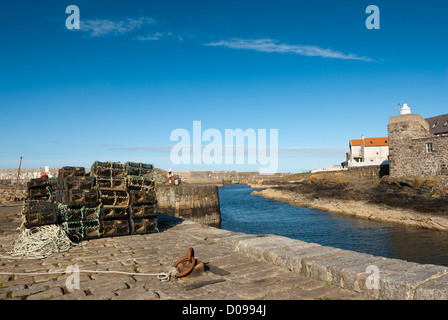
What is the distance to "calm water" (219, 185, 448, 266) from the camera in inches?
591

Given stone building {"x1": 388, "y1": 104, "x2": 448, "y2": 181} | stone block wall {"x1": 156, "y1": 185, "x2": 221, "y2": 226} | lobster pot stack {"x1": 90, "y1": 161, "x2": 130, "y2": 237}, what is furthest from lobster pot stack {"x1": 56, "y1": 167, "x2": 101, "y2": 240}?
stone building {"x1": 388, "y1": 104, "x2": 448, "y2": 181}

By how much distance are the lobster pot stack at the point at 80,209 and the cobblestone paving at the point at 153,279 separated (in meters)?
0.99

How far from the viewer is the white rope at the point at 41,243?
24.1 feet

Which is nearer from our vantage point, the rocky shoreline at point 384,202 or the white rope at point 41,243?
the white rope at point 41,243

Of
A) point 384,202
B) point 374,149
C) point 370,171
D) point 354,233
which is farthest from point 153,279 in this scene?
point 374,149

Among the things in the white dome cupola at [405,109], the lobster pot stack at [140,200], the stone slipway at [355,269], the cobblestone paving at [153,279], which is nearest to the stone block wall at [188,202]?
the lobster pot stack at [140,200]

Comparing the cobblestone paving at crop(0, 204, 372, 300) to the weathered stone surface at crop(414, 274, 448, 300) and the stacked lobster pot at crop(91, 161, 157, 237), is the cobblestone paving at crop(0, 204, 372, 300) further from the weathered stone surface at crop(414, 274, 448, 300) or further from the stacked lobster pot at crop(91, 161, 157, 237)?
the stacked lobster pot at crop(91, 161, 157, 237)

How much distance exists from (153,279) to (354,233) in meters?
17.2

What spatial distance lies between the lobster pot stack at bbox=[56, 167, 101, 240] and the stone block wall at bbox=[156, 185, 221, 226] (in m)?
12.6

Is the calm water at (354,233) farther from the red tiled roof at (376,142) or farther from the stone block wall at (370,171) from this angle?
the red tiled roof at (376,142)

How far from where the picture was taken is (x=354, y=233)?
19.7 meters

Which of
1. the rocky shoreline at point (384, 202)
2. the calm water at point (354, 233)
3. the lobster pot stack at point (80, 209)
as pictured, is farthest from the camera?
the rocky shoreline at point (384, 202)

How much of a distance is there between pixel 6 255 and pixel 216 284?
555 cm
